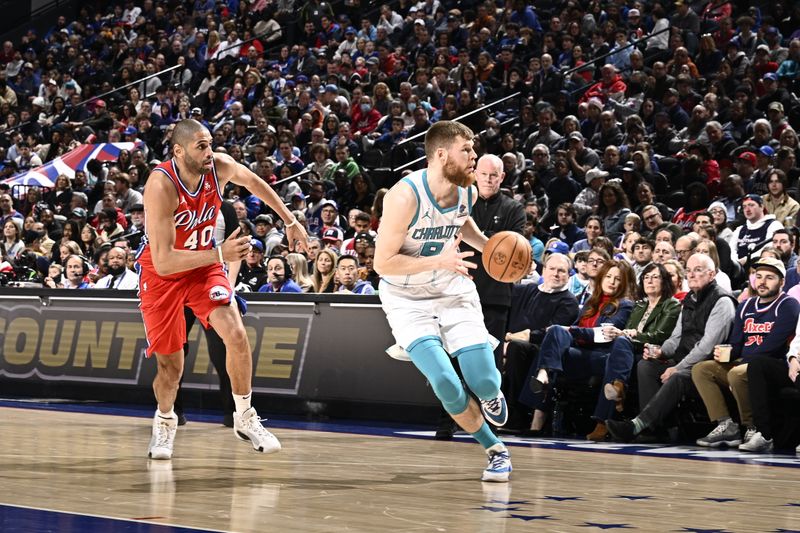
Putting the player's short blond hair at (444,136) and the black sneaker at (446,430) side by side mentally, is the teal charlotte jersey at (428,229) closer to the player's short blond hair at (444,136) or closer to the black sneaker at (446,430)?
the player's short blond hair at (444,136)

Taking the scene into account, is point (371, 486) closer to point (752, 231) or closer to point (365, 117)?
point (752, 231)

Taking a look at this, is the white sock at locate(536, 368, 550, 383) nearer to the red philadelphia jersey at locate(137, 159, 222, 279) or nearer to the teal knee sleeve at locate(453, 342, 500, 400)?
the teal knee sleeve at locate(453, 342, 500, 400)

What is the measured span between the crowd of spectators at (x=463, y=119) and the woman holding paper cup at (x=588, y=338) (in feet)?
0.12

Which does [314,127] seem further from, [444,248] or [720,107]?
[444,248]

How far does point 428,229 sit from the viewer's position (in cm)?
670

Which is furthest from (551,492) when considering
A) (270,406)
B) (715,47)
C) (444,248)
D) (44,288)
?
(715,47)

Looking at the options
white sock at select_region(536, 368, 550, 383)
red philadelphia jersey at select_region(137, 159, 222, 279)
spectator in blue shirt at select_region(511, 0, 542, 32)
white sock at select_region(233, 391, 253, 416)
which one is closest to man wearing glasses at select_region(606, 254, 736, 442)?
white sock at select_region(536, 368, 550, 383)

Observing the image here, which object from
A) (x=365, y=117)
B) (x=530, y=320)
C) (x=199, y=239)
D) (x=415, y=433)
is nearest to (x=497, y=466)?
(x=199, y=239)

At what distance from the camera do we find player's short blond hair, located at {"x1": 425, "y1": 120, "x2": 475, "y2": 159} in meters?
6.71

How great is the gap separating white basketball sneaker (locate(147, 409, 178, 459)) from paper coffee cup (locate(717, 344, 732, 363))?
174 inches

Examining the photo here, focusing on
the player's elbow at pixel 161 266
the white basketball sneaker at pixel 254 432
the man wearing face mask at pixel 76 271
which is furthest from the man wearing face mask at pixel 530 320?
the man wearing face mask at pixel 76 271

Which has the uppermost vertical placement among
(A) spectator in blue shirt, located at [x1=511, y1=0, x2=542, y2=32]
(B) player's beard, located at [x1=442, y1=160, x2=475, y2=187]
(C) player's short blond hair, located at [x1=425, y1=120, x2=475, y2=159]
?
(A) spectator in blue shirt, located at [x1=511, y1=0, x2=542, y2=32]

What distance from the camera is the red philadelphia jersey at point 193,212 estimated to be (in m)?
7.19

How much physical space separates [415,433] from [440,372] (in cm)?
354
